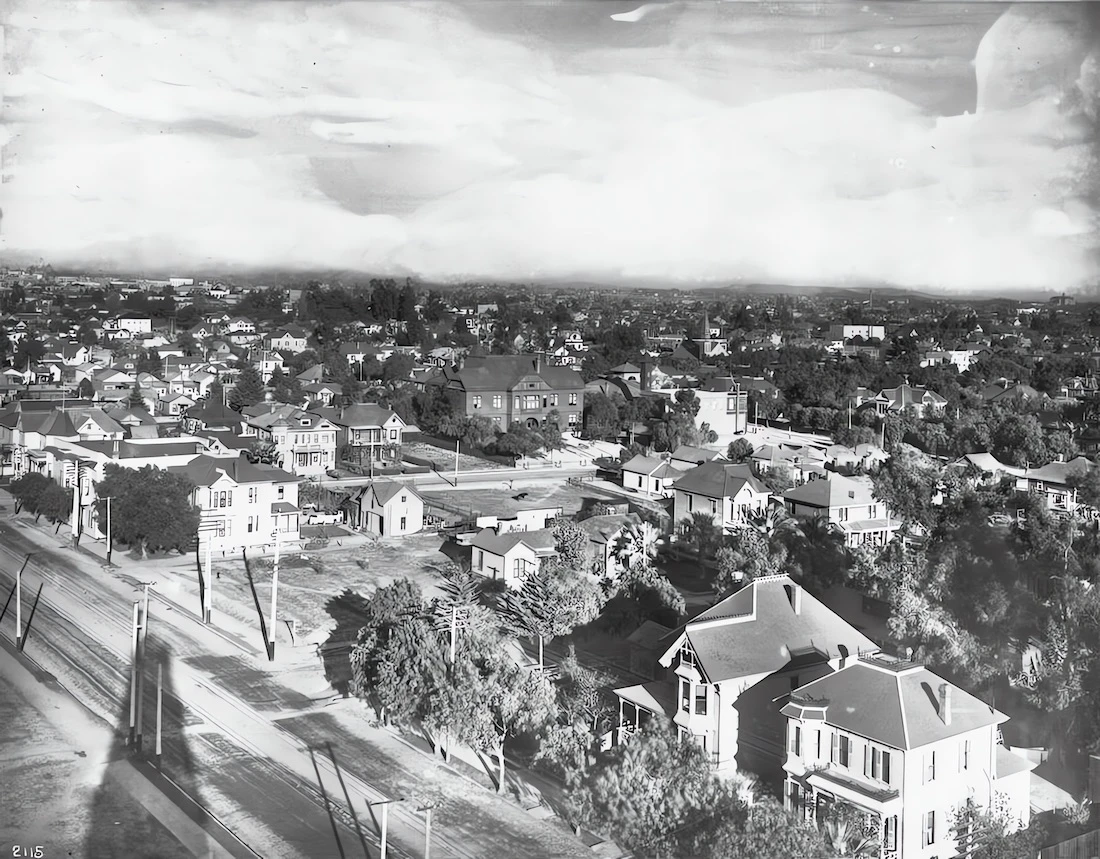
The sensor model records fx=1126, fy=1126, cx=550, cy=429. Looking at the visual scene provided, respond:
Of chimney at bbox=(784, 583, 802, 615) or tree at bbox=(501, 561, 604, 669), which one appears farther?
tree at bbox=(501, 561, 604, 669)

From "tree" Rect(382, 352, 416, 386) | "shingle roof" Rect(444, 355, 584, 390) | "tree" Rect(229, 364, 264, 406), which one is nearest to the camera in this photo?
"tree" Rect(229, 364, 264, 406)

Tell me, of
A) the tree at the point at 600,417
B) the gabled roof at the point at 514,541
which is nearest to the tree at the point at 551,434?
the tree at the point at 600,417

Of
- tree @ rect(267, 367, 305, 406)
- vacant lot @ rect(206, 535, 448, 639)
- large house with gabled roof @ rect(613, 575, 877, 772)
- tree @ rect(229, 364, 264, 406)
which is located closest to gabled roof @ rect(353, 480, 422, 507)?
vacant lot @ rect(206, 535, 448, 639)

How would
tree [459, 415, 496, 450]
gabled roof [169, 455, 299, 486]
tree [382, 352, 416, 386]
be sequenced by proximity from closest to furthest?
gabled roof [169, 455, 299, 486]
tree [459, 415, 496, 450]
tree [382, 352, 416, 386]

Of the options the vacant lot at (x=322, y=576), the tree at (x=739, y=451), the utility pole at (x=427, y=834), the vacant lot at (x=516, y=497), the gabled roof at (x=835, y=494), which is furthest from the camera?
the tree at (x=739, y=451)

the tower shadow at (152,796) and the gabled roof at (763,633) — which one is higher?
the gabled roof at (763,633)

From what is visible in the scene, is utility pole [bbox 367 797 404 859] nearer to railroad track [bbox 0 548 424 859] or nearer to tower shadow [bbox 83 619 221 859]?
railroad track [bbox 0 548 424 859]

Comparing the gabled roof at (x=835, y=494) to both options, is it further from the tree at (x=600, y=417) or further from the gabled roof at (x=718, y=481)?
the tree at (x=600, y=417)

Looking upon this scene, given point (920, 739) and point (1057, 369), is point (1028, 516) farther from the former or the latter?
point (1057, 369)
